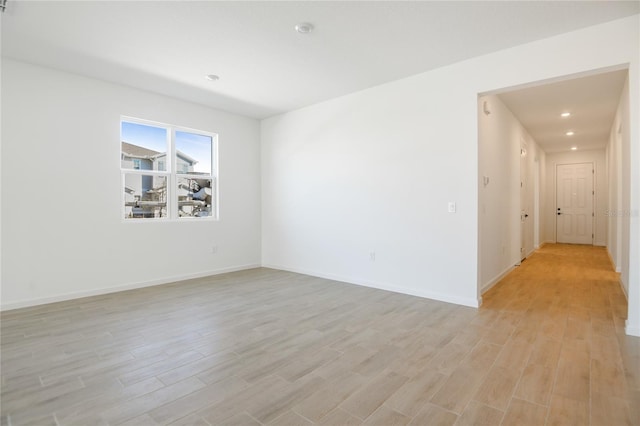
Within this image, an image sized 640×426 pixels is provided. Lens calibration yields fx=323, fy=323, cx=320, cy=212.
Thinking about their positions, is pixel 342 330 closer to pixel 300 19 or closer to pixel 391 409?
pixel 391 409

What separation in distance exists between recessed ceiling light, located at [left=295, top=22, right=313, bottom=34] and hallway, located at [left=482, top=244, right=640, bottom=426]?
3.17 metres

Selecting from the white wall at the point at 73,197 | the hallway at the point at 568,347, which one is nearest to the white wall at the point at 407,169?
the hallway at the point at 568,347

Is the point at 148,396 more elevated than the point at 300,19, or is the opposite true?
the point at 300,19

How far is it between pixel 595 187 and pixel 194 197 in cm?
1019

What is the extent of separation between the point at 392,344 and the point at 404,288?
1.65 m

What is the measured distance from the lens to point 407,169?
13.8 ft

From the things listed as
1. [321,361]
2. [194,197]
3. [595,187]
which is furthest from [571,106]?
[194,197]

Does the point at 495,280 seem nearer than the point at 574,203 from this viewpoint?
Yes

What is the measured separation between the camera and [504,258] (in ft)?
17.2

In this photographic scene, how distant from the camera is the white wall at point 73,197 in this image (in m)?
3.67

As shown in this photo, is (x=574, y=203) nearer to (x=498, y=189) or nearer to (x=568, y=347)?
(x=498, y=189)

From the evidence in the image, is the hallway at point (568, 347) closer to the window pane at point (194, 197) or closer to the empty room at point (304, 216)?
the empty room at point (304, 216)

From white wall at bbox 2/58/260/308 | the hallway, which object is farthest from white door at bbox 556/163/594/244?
white wall at bbox 2/58/260/308

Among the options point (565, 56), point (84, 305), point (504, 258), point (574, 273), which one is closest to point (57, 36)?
point (84, 305)
